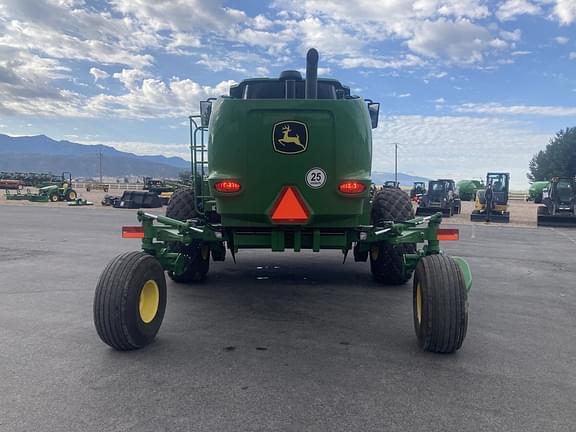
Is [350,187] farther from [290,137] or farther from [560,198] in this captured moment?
[560,198]

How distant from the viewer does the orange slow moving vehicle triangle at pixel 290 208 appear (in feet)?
15.5

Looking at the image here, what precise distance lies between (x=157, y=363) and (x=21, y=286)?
4.11 m

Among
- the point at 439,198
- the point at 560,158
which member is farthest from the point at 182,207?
the point at 560,158

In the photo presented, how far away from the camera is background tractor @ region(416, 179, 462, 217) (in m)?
27.4

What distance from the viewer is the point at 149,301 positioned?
450cm

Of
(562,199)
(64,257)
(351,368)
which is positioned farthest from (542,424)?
(562,199)

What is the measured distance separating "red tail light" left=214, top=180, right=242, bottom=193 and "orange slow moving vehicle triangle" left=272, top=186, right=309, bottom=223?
44cm

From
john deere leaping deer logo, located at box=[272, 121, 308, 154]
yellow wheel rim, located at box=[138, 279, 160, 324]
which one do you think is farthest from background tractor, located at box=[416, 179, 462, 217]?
yellow wheel rim, located at box=[138, 279, 160, 324]

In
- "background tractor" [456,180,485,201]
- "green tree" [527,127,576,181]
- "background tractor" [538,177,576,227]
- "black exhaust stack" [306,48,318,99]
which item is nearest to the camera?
"black exhaust stack" [306,48,318,99]

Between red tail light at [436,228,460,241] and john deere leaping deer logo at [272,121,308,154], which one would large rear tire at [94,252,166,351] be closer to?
john deere leaping deer logo at [272,121,308,154]

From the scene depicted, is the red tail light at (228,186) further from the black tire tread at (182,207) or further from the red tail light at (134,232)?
the black tire tread at (182,207)

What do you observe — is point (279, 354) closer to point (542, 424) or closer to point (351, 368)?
point (351, 368)

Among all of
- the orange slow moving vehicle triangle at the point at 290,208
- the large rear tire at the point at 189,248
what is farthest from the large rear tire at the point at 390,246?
the large rear tire at the point at 189,248

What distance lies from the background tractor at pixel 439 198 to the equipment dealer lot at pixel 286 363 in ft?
67.6
